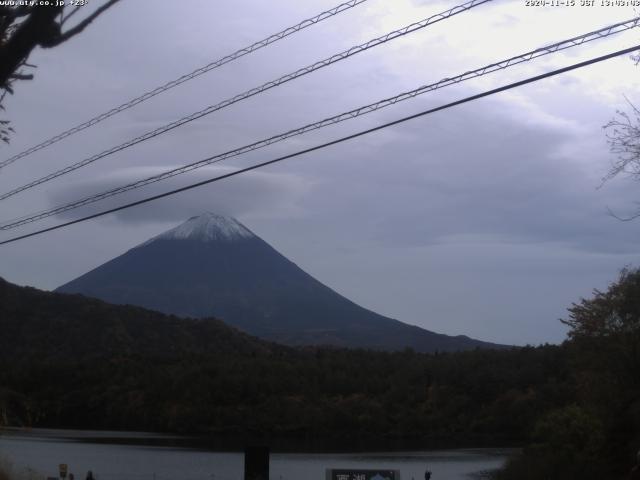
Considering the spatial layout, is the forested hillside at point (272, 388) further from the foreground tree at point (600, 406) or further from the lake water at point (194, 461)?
the foreground tree at point (600, 406)

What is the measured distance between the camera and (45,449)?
55.6 m

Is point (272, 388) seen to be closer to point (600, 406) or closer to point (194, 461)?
point (194, 461)

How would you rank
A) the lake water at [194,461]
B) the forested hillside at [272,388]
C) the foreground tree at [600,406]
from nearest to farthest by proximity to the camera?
the foreground tree at [600,406] < the lake water at [194,461] < the forested hillside at [272,388]

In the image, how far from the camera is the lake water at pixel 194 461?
44.8 metres

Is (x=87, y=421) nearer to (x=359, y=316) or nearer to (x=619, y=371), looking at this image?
(x=619, y=371)

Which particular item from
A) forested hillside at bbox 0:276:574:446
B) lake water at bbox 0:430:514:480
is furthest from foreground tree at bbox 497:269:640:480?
forested hillside at bbox 0:276:574:446

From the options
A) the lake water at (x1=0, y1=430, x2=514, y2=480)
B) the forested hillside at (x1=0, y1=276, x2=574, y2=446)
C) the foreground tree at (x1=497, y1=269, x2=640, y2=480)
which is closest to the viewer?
the foreground tree at (x1=497, y1=269, x2=640, y2=480)

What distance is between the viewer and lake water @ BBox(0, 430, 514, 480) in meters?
44.8

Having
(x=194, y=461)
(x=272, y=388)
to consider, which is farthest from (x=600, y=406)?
(x=272, y=388)

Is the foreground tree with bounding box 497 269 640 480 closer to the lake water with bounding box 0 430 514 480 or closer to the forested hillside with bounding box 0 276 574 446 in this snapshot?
the lake water with bounding box 0 430 514 480

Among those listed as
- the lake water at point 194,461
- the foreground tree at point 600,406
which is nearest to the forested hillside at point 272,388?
the lake water at point 194,461

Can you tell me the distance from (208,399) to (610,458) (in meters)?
59.7

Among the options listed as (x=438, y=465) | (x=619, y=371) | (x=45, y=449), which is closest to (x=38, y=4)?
(x=619, y=371)

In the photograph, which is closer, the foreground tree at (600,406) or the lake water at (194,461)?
the foreground tree at (600,406)
